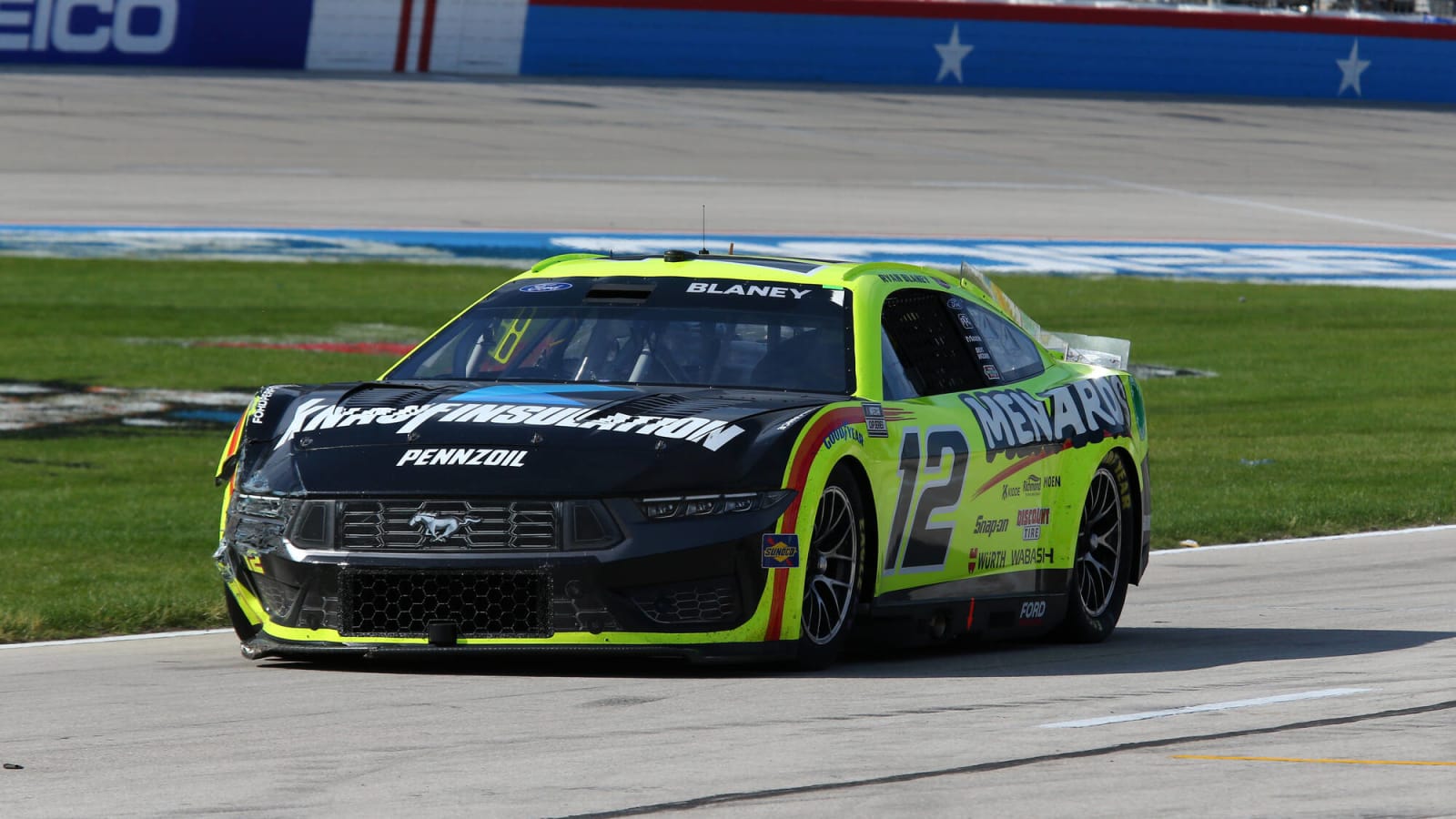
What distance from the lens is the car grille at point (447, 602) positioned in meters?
6.94

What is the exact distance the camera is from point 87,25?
43438 millimetres

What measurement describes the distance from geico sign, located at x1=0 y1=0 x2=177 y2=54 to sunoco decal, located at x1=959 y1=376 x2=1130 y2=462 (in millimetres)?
36155

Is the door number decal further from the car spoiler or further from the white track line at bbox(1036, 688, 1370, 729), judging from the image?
the car spoiler

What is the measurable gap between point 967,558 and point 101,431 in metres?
9.26

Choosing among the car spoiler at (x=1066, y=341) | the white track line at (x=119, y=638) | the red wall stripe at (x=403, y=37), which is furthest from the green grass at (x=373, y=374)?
the red wall stripe at (x=403, y=37)

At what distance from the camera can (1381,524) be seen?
1345cm

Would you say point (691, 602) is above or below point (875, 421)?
below

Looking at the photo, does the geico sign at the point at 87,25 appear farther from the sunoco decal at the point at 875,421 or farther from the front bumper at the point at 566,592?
the front bumper at the point at 566,592

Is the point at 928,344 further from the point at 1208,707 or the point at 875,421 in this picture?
the point at 1208,707

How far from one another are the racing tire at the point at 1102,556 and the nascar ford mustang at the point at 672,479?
0.03 meters

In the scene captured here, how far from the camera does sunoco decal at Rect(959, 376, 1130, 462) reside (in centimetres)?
830

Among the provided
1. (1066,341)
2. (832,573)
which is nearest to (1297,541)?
(1066,341)

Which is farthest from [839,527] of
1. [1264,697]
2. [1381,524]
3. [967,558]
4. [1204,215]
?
[1204,215]

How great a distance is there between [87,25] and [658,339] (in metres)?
37.8
